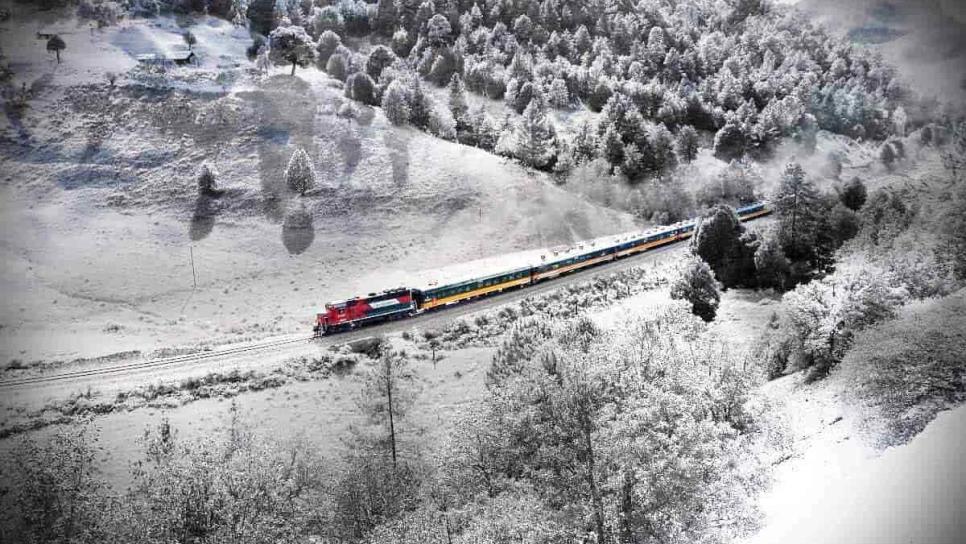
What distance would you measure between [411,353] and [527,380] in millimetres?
9009

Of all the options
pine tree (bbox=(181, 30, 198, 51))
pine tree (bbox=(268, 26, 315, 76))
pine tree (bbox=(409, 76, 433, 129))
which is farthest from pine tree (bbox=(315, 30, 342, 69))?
pine tree (bbox=(409, 76, 433, 129))

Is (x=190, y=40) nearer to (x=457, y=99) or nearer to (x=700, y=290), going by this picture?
(x=457, y=99)

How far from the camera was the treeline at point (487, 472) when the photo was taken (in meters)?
25.3

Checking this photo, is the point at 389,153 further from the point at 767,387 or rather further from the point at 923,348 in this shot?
the point at 923,348

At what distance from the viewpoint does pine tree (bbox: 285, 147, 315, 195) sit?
61.5m

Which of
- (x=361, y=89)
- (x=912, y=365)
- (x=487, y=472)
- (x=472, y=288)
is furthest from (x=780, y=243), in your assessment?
(x=361, y=89)

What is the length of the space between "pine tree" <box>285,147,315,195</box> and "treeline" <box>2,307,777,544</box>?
1230 inches

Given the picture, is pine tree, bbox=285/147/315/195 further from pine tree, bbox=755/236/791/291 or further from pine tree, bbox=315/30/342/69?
pine tree, bbox=755/236/791/291

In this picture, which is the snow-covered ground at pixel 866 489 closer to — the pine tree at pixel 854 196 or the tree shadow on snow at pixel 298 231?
the pine tree at pixel 854 196

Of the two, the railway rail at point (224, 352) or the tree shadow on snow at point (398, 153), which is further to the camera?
the tree shadow on snow at point (398, 153)

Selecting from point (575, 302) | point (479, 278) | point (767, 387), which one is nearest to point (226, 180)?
point (479, 278)

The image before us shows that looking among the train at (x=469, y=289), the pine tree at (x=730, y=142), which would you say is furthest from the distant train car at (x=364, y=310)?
the pine tree at (x=730, y=142)

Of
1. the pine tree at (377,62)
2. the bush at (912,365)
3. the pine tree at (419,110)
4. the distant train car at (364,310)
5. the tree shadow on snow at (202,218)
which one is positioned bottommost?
the tree shadow on snow at (202,218)

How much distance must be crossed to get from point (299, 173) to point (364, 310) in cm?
2439
